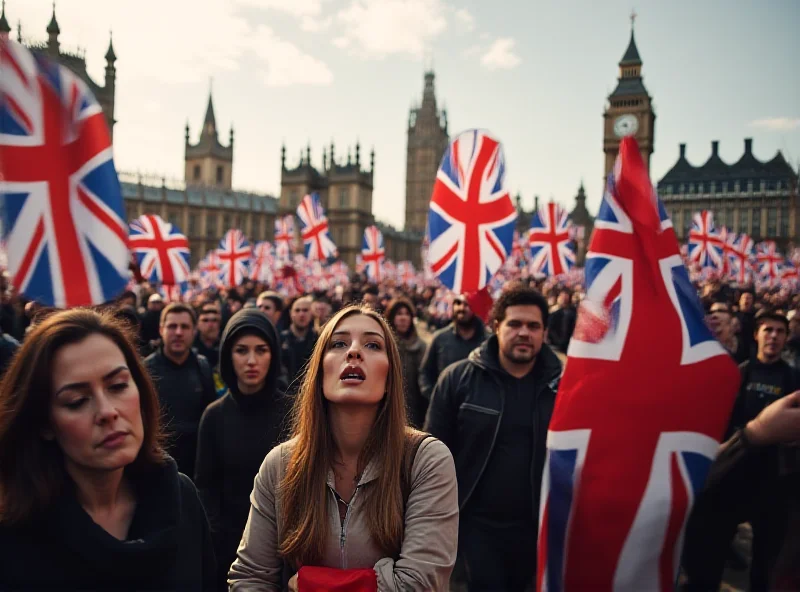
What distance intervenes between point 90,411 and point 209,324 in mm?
4820

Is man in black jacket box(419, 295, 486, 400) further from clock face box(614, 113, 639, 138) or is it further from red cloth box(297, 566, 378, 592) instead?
clock face box(614, 113, 639, 138)

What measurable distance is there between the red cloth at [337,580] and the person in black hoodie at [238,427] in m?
1.53

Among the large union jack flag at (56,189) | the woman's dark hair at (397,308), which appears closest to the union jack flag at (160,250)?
the woman's dark hair at (397,308)

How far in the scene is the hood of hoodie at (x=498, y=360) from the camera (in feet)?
11.2

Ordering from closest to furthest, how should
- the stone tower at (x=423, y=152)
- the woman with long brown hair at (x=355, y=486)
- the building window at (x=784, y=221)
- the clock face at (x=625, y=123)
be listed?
1. the woman with long brown hair at (x=355, y=486)
2. the building window at (x=784, y=221)
3. the clock face at (x=625, y=123)
4. the stone tower at (x=423, y=152)

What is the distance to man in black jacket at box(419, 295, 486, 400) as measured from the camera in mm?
5738

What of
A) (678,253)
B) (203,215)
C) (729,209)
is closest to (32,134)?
(678,253)

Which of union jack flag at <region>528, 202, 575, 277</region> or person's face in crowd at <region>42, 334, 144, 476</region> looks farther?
union jack flag at <region>528, 202, 575, 277</region>

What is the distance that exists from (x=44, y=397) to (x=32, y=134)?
211 cm

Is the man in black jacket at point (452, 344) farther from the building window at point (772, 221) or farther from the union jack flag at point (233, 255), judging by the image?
the building window at point (772, 221)

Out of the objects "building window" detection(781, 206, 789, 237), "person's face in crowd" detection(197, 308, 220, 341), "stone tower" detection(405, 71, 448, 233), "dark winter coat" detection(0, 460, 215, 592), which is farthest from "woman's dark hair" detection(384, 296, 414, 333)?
"stone tower" detection(405, 71, 448, 233)

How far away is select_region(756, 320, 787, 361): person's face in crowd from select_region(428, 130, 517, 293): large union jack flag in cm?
218

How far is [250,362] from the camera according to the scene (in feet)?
11.1

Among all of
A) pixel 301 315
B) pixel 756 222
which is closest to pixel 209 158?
pixel 756 222
